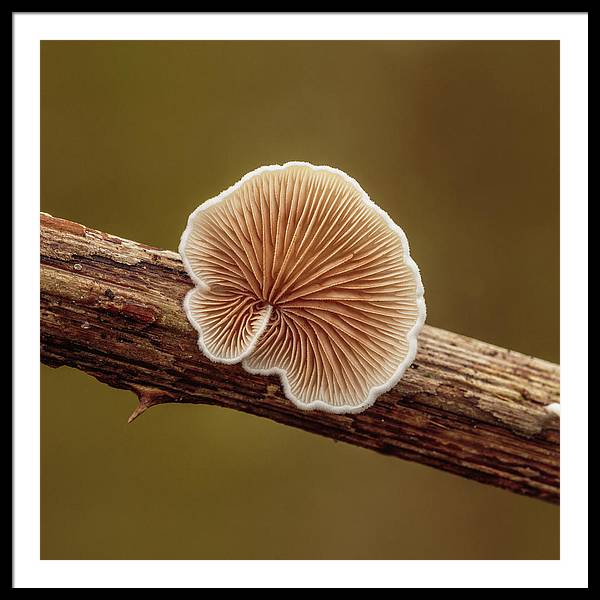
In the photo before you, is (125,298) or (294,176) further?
(125,298)

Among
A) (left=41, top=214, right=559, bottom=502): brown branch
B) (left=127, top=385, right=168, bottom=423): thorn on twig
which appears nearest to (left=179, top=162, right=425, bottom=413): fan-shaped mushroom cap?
(left=41, top=214, right=559, bottom=502): brown branch

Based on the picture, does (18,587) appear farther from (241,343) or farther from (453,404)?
(453,404)

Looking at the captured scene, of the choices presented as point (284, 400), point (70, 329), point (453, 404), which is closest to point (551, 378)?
point (453, 404)

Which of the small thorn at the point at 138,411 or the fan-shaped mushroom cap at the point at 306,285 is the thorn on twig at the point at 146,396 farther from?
the fan-shaped mushroom cap at the point at 306,285

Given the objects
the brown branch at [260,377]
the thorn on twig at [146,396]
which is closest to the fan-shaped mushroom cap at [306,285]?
the brown branch at [260,377]

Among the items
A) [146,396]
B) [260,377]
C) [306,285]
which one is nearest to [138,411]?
[146,396]

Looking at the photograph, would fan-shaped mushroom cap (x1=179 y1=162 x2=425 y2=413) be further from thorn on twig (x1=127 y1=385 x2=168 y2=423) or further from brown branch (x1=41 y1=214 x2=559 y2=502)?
thorn on twig (x1=127 y1=385 x2=168 y2=423)
